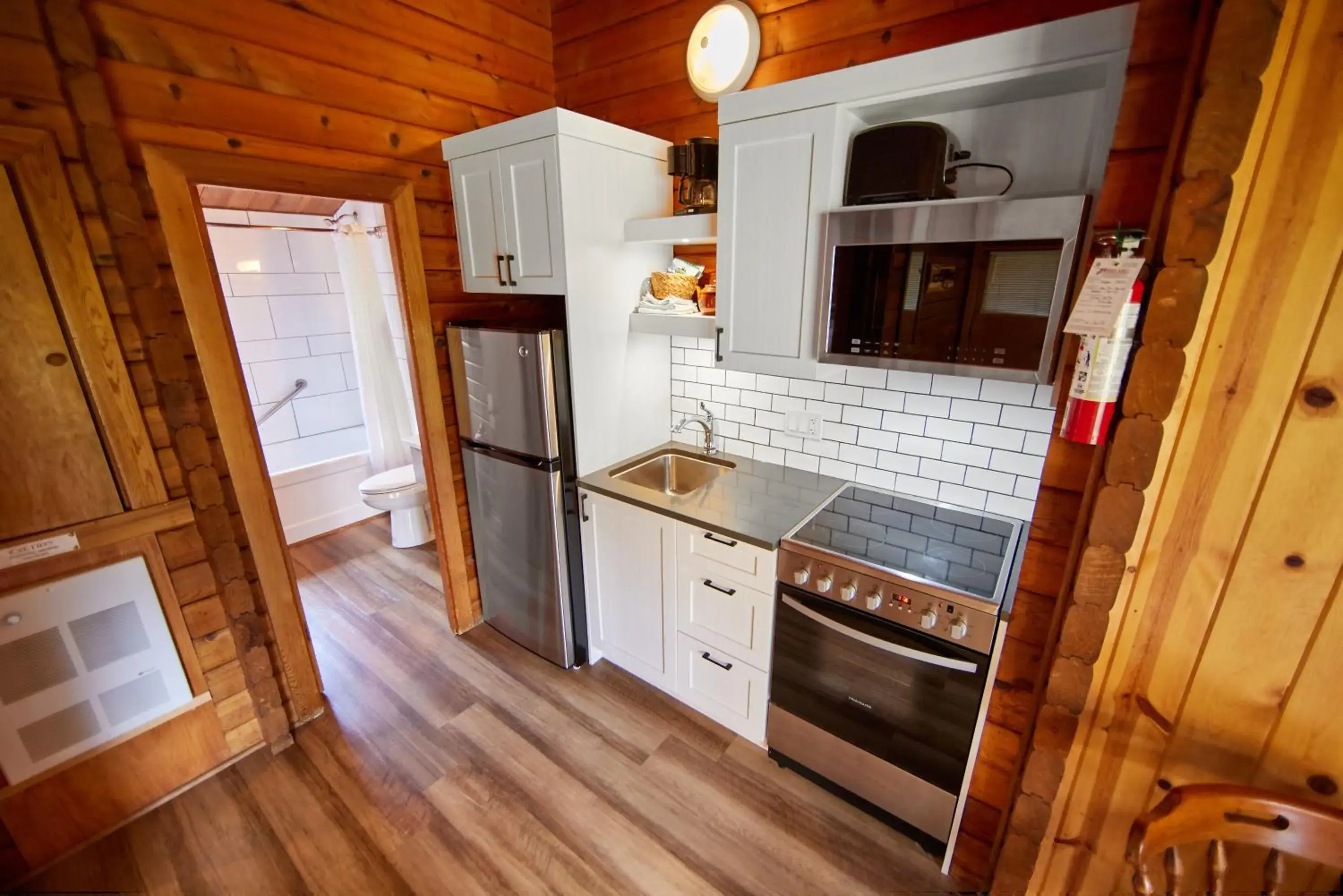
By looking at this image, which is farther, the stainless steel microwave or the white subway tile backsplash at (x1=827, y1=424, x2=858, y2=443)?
the white subway tile backsplash at (x1=827, y1=424, x2=858, y2=443)

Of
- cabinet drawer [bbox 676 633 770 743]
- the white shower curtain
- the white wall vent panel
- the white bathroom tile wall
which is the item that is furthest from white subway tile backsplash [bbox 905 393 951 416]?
the white shower curtain

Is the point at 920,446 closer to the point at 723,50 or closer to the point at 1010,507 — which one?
the point at 1010,507

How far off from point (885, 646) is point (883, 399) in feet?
2.84

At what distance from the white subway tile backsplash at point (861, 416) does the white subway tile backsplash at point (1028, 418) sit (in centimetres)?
40

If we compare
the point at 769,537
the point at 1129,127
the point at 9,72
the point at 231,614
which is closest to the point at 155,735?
the point at 231,614

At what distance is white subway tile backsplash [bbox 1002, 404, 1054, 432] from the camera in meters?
1.62

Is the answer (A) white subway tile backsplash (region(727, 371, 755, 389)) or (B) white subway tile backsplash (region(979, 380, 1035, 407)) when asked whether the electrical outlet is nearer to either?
(A) white subway tile backsplash (region(727, 371, 755, 389))

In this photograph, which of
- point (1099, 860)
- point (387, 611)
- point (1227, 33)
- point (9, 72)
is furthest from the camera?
point (387, 611)

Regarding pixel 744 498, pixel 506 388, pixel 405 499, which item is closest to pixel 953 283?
pixel 744 498

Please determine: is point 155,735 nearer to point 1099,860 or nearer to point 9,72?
point 9,72

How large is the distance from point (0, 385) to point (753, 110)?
2196 millimetres

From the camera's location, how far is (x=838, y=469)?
2082 mm

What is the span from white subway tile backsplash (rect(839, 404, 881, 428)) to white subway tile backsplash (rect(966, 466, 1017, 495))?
34cm

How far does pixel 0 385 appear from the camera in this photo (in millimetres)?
1391
